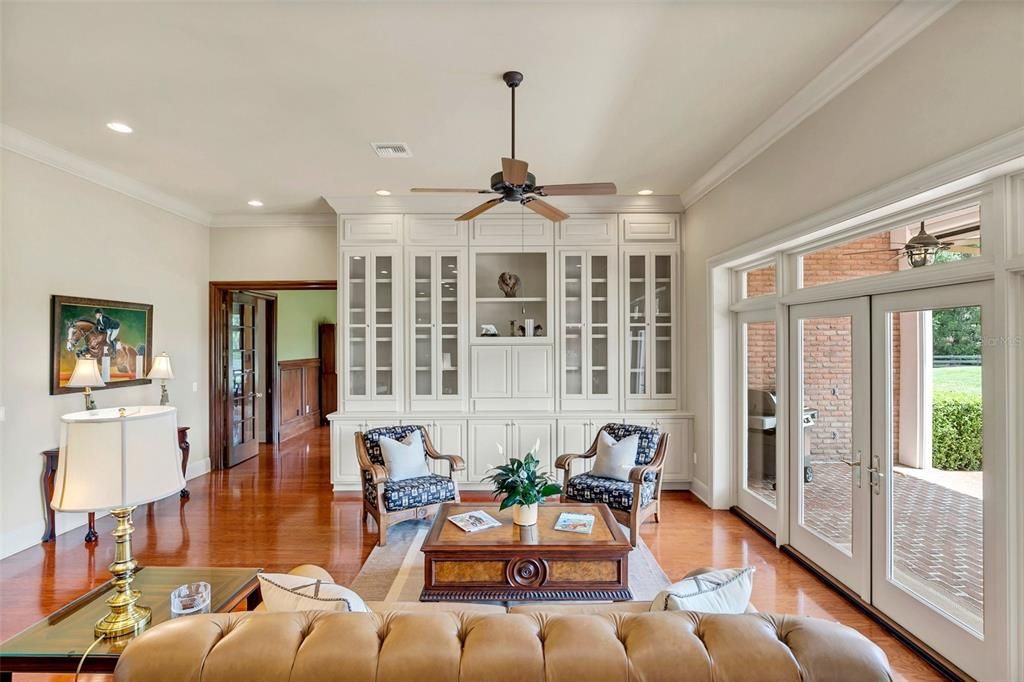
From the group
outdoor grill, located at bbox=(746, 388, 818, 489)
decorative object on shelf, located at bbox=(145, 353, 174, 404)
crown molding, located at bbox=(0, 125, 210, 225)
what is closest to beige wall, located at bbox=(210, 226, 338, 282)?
crown molding, located at bbox=(0, 125, 210, 225)

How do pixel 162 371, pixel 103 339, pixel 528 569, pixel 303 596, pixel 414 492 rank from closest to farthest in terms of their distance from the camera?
pixel 303 596
pixel 528 569
pixel 414 492
pixel 103 339
pixel 162 371

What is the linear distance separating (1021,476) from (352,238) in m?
5.19

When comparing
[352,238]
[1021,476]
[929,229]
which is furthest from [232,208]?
[1021,476]

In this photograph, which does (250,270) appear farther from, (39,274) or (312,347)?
(312,347)

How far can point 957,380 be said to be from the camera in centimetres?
221

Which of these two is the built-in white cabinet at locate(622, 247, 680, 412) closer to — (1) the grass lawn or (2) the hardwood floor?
(2) the hardwood floor

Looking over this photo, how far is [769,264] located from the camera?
3.76 meters

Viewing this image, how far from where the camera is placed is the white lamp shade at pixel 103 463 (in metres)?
1.46

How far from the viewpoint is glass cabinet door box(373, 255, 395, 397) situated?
5.06m

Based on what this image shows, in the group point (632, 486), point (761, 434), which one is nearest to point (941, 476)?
point (761, 434)

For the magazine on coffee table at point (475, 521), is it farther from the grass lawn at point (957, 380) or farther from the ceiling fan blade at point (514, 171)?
the grass lawn at point (957, 380)

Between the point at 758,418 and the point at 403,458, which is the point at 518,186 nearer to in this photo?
the point at 403,458

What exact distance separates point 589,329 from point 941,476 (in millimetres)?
3128

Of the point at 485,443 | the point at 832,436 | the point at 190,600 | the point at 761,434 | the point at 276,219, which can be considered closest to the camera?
the point at 190,600
